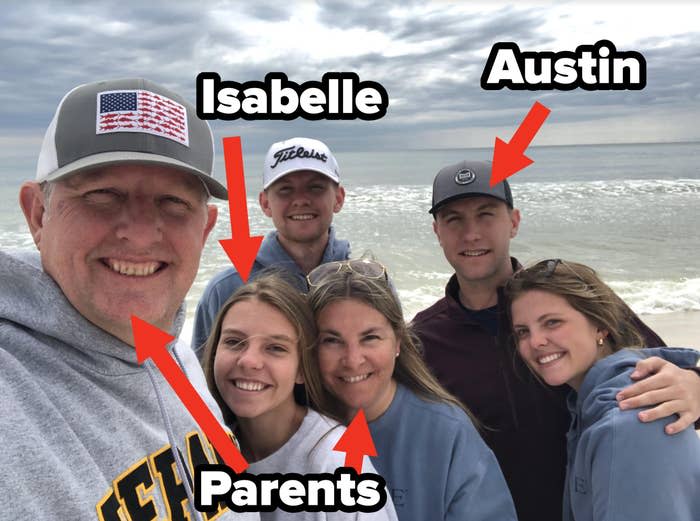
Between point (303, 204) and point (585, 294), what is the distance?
7.28ft

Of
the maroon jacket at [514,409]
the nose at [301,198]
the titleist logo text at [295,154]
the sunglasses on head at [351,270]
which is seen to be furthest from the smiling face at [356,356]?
the titleist logo text at [295,154]

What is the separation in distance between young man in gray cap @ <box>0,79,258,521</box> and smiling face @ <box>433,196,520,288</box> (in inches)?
77.9

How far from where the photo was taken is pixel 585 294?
2879 millimetres

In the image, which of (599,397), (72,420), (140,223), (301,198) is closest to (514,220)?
(599,397)

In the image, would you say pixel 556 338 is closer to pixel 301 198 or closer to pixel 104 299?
pixel 104 299

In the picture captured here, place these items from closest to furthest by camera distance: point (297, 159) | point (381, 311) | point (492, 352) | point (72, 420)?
point (72, 420) → point (381, 311) → point (492, 352) → point (297, 159)

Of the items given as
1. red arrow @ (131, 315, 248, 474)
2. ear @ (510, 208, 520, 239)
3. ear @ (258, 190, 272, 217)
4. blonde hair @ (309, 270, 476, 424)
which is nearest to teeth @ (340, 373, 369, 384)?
blonde hair @ (309, 270, 476, 424)

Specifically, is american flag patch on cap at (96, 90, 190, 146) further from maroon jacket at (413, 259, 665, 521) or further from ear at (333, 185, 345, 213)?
ear at (333, 185, 345, 213)

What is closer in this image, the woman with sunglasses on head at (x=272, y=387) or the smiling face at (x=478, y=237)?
the woman with sunglasses on head at (x=272, y=387)

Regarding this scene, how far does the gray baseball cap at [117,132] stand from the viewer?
60.6 inches

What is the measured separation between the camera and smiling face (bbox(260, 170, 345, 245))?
13.9 feet

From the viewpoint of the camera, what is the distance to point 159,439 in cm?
161

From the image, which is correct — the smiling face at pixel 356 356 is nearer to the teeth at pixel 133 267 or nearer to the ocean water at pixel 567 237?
the teeth at pixel 133 267

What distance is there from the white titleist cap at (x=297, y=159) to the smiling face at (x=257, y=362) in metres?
1.96
